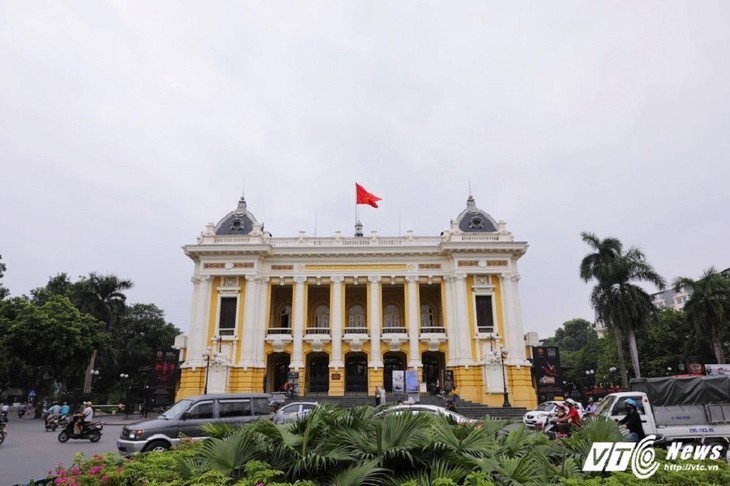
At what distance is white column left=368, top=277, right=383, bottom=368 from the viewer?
34.1m

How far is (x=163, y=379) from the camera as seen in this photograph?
3112 cm

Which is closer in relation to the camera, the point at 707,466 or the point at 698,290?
the point at 707,466

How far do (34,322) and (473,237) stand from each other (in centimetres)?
3014

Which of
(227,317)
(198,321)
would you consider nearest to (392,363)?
(227,317)

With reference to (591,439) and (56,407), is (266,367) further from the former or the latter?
(591,439)

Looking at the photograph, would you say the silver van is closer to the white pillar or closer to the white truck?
the white truck

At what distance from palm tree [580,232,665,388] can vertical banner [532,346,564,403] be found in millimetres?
5085

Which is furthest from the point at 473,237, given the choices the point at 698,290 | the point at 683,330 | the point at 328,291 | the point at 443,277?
the point at 683,330

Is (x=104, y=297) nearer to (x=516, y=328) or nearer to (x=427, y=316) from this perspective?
(x=427, y=316)

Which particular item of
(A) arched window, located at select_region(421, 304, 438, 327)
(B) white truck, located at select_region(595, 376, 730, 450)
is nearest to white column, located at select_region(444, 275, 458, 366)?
(A) arched window, located at select_region(421, 304, 438, 327)

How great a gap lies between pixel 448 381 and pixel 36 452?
22479mm

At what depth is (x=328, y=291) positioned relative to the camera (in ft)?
126

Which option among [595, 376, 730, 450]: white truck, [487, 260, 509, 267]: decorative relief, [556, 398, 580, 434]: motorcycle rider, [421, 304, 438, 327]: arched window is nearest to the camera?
[556, 398, 580, 434]: motorcycle rider

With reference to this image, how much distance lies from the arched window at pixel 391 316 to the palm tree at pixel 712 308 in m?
22.3
